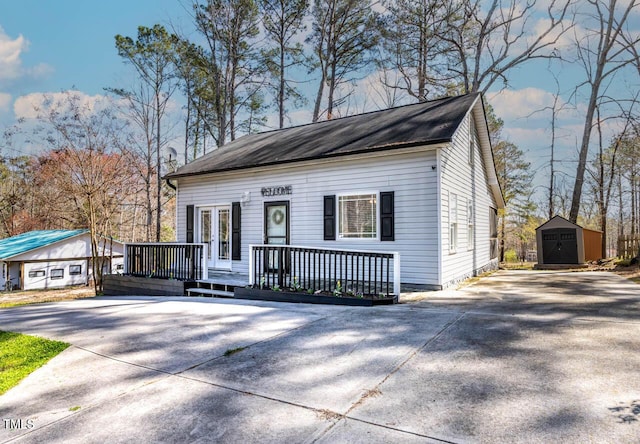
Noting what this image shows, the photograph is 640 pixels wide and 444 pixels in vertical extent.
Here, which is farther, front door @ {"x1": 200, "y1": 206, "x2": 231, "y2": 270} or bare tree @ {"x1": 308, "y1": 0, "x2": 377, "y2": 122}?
bare tree @ {"x1": 308, "y1": 0, "x2": 377, "y2": 122}

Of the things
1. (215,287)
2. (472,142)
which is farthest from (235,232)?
(472,142)

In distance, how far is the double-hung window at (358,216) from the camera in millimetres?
8523

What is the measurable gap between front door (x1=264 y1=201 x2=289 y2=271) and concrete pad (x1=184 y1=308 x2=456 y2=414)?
4.80m

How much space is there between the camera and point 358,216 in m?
8.73

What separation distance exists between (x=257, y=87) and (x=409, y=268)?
629 inches

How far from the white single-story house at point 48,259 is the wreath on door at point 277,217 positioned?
11557mm

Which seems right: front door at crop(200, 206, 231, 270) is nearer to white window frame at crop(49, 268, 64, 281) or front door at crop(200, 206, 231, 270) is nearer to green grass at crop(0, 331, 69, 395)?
green grass at crop(0, 331, 69, 395)

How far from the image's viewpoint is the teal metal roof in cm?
1769

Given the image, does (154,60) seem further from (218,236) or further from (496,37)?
(496,37)

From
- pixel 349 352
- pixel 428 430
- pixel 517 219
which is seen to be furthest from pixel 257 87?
pixel 428 430

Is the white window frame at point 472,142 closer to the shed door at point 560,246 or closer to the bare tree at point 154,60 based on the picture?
the shed door at point 560,246

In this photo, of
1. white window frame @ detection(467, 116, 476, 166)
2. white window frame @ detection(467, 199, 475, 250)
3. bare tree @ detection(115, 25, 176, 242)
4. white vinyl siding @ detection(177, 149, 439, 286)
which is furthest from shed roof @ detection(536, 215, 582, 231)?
bare tree @ detection(115, 25, 176, 242)

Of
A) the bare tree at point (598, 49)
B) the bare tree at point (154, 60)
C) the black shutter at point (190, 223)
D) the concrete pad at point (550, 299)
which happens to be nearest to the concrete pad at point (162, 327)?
the concrete pad at point (550, 299)

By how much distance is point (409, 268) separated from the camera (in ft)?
26.5
